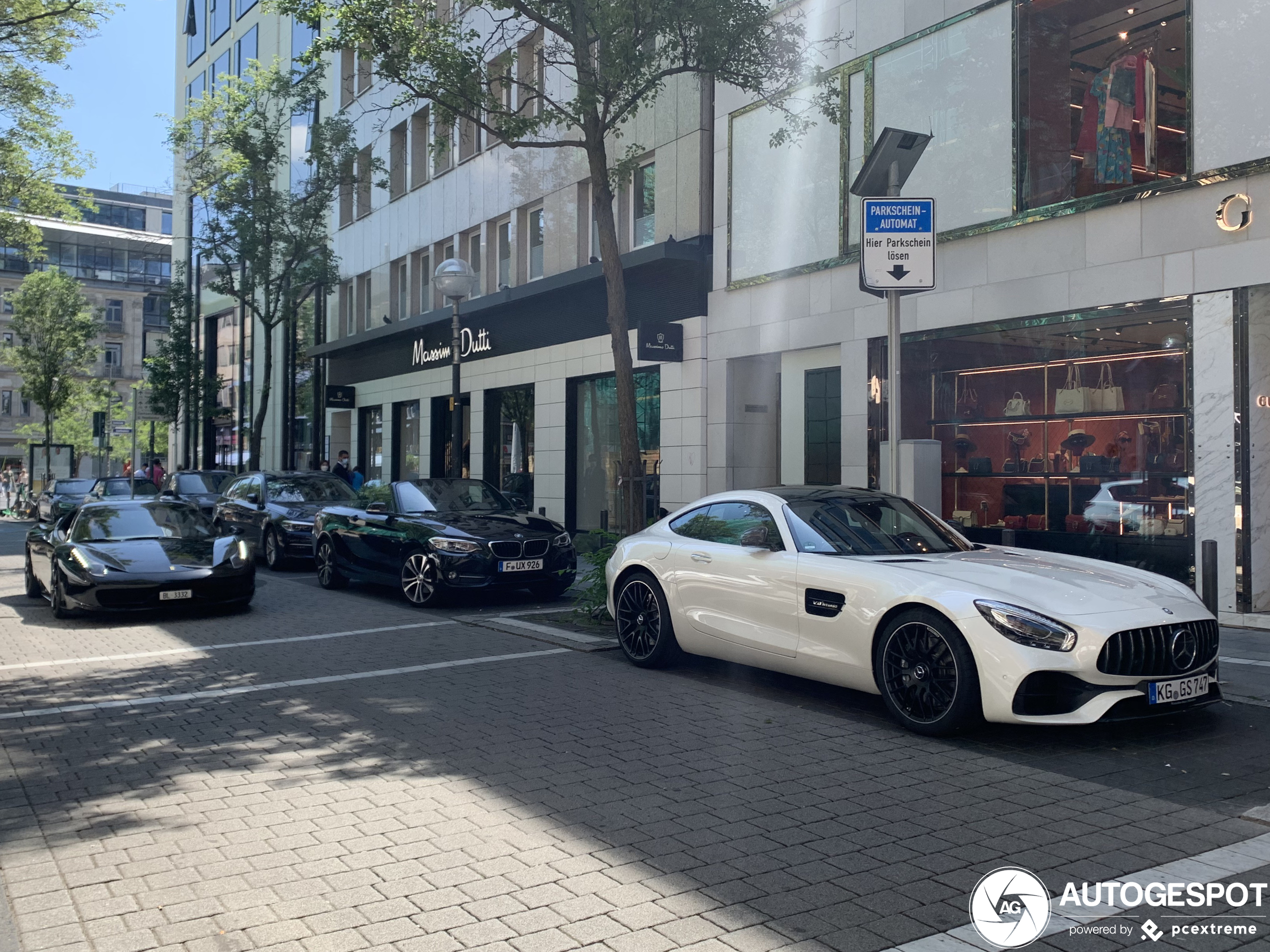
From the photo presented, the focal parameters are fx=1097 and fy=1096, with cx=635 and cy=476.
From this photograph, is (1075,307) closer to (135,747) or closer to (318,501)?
(135,747)

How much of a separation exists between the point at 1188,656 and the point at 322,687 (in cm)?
564

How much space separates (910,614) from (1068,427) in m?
7.26

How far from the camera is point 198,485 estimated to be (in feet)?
75.8

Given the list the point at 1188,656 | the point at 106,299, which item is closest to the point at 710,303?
the point at 1188,656

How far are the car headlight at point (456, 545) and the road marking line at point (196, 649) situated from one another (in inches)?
42.6

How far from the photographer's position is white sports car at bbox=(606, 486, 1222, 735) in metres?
5.81

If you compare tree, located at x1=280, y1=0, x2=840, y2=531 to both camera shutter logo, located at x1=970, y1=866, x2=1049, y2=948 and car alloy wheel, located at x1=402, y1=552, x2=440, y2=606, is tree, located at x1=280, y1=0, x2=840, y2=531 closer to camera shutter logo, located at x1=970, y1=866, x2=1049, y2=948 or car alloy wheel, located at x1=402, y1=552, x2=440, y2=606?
car alloy wheel, located at x1=402, y1=552, x2=440, y2=606

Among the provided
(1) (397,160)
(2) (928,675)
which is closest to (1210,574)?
(2) (928,675)

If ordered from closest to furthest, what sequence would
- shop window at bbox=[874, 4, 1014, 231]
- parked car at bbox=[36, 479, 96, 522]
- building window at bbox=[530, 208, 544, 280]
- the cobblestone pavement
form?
1. the cobblestone pavement
2. shop window at bbox=[874, 4, 1014, 231]
3. building window at bbox=[530, 208, 544, 280]
4. parked car at bbox=[36, 479, 96, 522]

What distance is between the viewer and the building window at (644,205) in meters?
19.5

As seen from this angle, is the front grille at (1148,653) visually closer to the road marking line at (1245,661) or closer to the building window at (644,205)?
the road marking line at (1245,661)

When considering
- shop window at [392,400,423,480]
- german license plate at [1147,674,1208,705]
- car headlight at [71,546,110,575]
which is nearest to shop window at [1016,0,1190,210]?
german license plate at [1147,674,1208,705]

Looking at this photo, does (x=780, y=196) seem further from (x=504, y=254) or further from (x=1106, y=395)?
(x=504, y=254)

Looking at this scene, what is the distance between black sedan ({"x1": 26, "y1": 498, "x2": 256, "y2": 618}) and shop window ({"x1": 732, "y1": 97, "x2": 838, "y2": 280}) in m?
8.77
